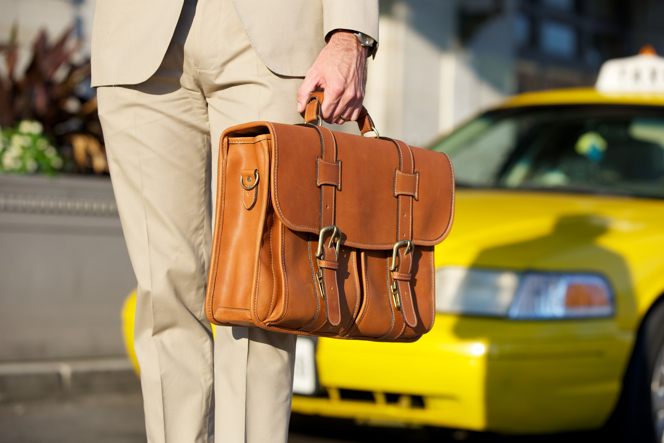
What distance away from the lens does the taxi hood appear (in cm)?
298

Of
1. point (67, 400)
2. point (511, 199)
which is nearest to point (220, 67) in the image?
point (511, 199)

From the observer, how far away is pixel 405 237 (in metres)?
1.92

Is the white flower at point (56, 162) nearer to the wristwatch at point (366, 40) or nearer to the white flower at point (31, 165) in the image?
the white flower at point (31, 165)

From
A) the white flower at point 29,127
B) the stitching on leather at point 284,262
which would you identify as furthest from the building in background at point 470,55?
the stitching on leather at point 284,262

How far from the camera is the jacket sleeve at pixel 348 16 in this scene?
71.7 inches

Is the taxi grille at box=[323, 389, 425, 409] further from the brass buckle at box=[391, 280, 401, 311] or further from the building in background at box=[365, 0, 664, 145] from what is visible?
the building in background at box=[365, 0, 664, 145]

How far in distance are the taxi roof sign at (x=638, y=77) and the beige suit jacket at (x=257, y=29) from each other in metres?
3.12

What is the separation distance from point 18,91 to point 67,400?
2.11 metres

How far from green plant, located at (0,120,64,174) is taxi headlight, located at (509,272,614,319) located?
279 centimetres

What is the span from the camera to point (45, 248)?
14.3 feet

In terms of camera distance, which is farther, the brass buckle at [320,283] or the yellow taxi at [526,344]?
the yellow taxi at [526,344]

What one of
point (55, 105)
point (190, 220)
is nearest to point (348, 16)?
point (190, 220)

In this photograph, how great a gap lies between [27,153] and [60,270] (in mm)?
717

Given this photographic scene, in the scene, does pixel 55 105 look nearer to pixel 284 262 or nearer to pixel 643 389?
pixel 643 389
